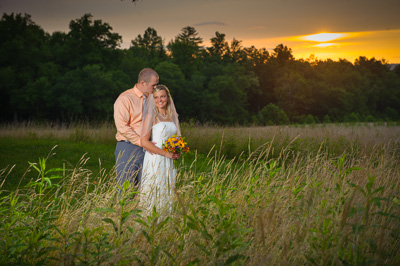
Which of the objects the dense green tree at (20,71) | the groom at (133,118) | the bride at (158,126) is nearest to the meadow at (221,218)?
the bride at (158,126)

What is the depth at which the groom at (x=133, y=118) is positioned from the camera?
5.83 m

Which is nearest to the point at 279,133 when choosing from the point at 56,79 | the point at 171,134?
the point at 171,134

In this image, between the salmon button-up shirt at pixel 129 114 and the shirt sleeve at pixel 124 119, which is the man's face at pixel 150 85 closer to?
the salmon button-up shirt at pixel 129 114

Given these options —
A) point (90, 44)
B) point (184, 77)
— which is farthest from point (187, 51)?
point (90, 44)

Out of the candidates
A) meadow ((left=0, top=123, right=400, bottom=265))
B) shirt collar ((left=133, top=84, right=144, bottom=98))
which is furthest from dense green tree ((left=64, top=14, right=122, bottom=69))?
shirt collar ((left=133, top=84, right=144, bottom=98))

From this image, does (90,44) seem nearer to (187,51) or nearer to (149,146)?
(187,51)

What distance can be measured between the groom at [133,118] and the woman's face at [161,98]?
568 millimetres

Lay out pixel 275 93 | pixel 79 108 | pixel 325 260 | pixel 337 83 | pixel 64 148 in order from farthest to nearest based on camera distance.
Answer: pixel 337 83 → pixel 275 93 → pixel 79 108 → pixel 64 148 → pixel 325 260

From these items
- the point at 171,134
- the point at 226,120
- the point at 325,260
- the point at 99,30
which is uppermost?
the point at 99,30

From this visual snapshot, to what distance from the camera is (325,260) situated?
2932 mm

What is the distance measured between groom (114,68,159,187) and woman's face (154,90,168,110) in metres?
0.57

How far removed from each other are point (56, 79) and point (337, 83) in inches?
1834

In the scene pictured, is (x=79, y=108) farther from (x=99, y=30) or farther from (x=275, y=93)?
(x=275, y=93)

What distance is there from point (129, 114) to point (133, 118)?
8 centimetres
